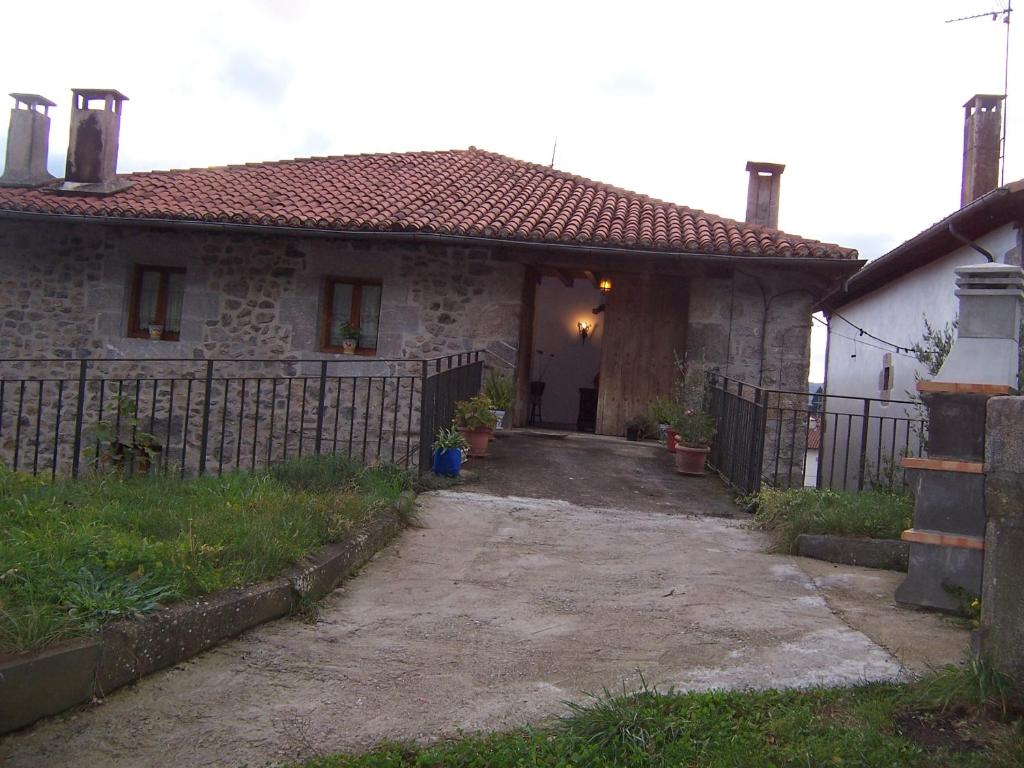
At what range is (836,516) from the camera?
5.47 metres

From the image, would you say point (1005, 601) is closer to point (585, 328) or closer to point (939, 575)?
point (939, 575)

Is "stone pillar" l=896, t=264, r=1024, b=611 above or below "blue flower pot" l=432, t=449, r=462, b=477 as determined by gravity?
above

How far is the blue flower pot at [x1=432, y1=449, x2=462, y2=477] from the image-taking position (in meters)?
7.44

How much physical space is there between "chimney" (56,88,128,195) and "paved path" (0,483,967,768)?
9232 mm

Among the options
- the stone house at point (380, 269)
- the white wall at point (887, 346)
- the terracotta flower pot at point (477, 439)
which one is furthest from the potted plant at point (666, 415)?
the terracotta flower pot at point (477, 439)

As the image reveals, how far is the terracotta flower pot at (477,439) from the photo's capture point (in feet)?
27.8

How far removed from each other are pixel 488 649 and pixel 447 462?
3.92 metres

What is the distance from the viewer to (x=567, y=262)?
1083 centimetres

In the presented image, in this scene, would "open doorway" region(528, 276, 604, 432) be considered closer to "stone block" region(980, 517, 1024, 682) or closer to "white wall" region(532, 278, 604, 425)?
"white wall" region(532, 278, 604, 425)

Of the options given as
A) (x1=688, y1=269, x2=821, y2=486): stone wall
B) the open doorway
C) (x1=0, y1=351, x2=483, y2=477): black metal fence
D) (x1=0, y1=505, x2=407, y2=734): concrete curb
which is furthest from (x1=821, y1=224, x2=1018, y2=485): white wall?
(x1=0, y1=505, x2=407, y2=734): concrete curb

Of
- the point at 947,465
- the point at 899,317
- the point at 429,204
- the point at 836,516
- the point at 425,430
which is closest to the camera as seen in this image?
the point at 947,465

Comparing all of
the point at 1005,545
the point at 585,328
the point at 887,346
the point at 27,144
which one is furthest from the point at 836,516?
the point at 27,144

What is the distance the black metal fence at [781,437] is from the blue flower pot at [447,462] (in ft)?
8.44

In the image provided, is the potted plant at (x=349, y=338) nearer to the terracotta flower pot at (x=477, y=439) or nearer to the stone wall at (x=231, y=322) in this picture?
the stone wall at (x=231, y=322)
